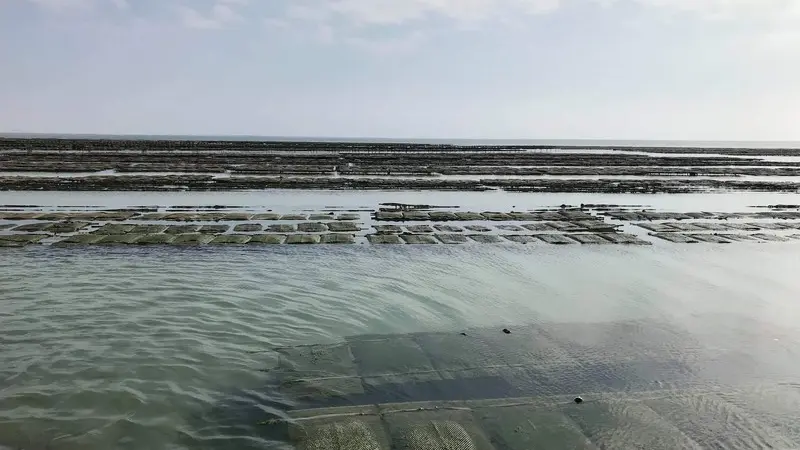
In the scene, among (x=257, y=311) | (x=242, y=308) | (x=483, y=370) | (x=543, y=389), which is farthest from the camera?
(x=242, y=308)

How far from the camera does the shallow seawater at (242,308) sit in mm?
4801

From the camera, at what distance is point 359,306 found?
26.0 feet

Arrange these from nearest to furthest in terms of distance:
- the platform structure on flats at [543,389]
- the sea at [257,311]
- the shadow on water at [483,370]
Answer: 1. the platform structure on flats at [543,389]
2. the sea at [257,311]
3. the shadow on water at [483,370]

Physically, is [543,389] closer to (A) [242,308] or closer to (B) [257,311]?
(B) [257,311]

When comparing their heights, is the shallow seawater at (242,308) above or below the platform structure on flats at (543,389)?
above

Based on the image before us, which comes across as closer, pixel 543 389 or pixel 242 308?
pixel 543 389

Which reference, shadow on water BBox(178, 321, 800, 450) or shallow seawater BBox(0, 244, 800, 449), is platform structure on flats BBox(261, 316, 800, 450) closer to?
shadow on water BBox(178, 321, 800, 450)

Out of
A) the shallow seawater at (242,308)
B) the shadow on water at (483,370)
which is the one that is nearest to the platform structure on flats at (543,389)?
the shadow on water at (483,370)

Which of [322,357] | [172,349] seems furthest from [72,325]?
[322,357]

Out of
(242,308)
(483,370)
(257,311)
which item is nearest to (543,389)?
(483,370)

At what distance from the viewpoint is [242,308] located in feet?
25.1

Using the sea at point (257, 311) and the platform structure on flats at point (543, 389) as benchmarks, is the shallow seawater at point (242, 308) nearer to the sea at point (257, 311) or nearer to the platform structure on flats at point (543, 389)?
the sea at point (257, 311)

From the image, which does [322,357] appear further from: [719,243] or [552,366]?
[719,243]

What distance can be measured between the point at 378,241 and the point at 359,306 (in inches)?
205
